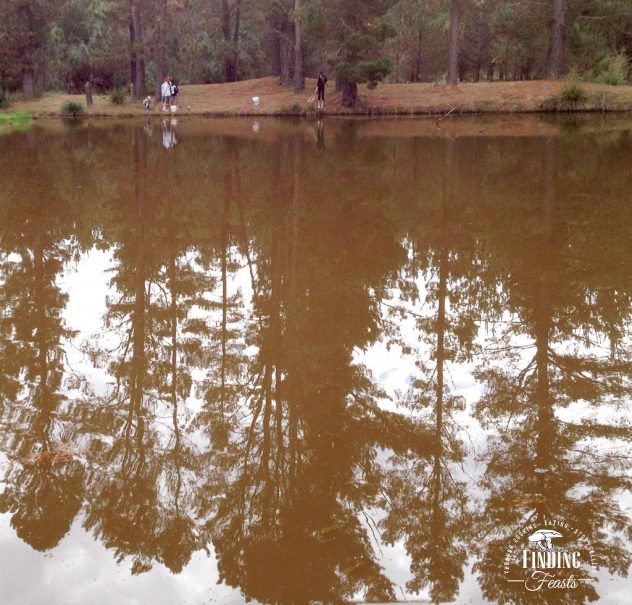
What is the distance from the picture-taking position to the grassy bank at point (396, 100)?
3675 centimetres

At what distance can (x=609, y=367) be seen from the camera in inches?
249

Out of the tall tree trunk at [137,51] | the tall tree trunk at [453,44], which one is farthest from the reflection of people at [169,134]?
the tall tree trunk at [453,44]

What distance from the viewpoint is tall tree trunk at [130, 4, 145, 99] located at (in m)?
42.9

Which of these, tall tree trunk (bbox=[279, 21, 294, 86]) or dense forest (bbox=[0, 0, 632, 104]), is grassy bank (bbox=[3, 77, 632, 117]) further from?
dense forest (bbox=[0, 0, 632, 104])

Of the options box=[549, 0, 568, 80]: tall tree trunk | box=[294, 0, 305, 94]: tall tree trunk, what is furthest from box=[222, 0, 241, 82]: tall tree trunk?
box=[549, 0, 568, 80]: tall tree trunk

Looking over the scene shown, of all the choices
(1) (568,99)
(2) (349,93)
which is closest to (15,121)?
(2) (349,93)

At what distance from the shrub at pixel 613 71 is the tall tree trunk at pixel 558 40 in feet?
6.17

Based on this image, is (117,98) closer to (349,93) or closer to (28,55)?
(28,55)

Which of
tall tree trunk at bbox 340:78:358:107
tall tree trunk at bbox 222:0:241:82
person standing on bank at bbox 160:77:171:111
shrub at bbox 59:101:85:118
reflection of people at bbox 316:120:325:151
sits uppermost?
tall tree trunk at bbox 222:0:241:82

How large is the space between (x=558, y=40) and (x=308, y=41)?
1193cm

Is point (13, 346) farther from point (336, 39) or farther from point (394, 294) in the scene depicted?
point (336, 39)

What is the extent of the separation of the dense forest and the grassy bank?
Answer: 3.98 ft

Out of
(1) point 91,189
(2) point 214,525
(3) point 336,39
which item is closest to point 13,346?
(2) point 214,525

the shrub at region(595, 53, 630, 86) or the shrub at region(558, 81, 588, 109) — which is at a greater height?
the shrub at region(595, 53, 630, 86)
